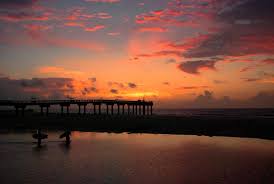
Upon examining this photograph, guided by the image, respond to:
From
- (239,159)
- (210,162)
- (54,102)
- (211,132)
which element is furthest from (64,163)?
(54,102)

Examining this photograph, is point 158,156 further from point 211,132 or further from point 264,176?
point 211,132

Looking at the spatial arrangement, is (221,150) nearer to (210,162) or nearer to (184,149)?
(184,149)

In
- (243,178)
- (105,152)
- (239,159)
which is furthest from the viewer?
(105,152)

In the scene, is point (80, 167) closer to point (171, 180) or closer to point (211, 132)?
point (171, 180)

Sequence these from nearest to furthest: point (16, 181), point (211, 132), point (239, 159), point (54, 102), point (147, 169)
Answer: point (16, 181)
point (147, 169)
point (239, 159)
point (211, 132)
point (54, 102)

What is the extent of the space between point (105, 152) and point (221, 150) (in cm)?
980

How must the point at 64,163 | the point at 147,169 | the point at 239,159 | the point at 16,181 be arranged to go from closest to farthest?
the point at 16,181
the point at 147,169
the point at 64,163
the point at 239,159

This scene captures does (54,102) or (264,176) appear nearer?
(264,176)

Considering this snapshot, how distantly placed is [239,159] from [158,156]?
571cm

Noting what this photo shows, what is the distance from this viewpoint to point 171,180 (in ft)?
46.7

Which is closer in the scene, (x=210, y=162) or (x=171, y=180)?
(x=171, y=180)

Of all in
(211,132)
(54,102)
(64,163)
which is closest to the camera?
(64,163)

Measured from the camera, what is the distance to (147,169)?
16625 millimetres

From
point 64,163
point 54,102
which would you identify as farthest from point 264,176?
point 54,102
